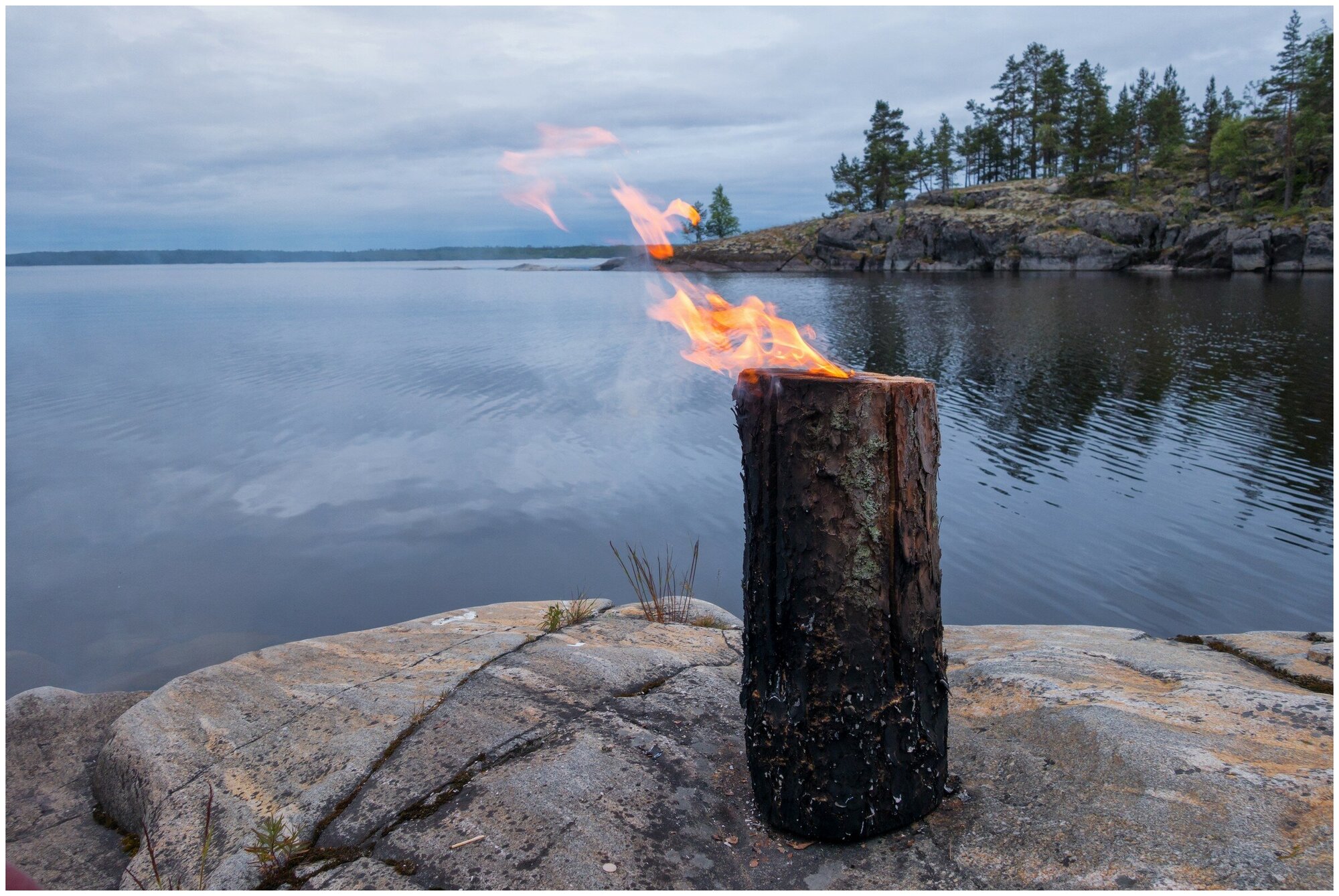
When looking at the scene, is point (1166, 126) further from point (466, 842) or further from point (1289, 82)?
point (466, 842)

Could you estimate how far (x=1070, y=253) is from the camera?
6425 cm

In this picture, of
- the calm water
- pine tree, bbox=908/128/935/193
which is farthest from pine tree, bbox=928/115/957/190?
the calm water

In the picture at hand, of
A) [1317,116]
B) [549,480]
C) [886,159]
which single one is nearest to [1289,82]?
[1317,116]

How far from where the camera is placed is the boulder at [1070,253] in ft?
204

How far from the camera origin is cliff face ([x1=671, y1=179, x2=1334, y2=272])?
54750mm

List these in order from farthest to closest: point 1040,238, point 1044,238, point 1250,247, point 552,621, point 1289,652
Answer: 1. point 1040,238
2. point 1044,238
3. point 1250,247
4. point 552,621
5. point 1289,652

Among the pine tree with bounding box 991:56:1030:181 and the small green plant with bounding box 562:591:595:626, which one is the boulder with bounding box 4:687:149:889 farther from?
the pine tree with bounding box 991:56:1030:181

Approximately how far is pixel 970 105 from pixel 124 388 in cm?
10774

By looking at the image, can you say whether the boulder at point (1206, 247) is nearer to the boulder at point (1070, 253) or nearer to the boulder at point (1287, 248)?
the boulder at point (1287, 248)

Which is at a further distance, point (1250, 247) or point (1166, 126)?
point (1166, 126)

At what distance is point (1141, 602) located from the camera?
8.91 meters

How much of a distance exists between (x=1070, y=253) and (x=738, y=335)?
70518 mm

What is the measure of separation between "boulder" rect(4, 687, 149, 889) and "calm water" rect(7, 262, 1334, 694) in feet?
8.08

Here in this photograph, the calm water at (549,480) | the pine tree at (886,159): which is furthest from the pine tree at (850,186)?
the calm water at (549,480)
